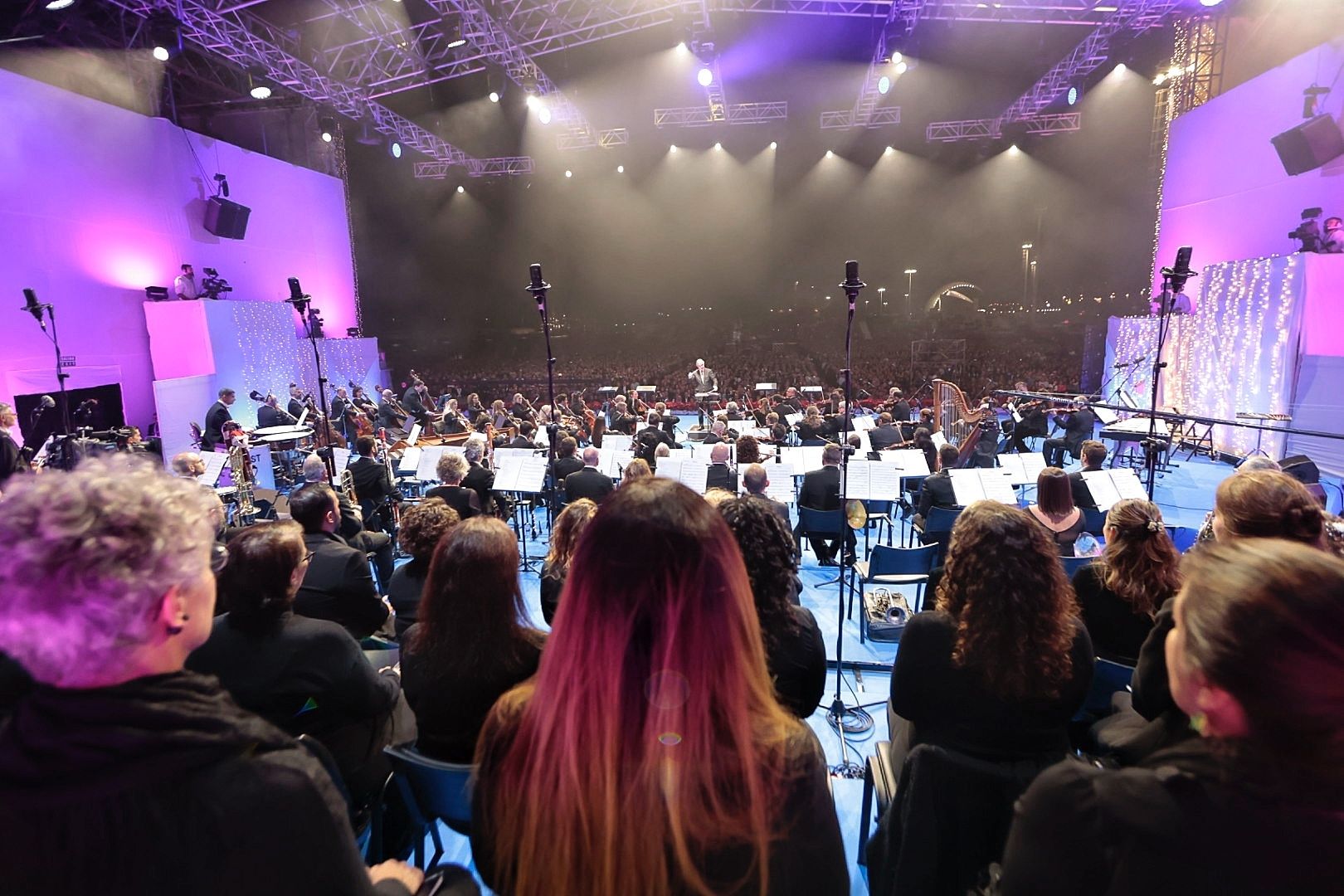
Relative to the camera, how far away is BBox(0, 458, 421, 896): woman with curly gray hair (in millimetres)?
872

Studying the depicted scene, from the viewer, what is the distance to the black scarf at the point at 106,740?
86 cm

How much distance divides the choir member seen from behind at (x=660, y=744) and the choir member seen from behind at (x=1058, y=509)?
13.2 ft

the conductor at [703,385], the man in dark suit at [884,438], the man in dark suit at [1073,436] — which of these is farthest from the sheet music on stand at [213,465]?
the man in dark suit at [1073,436]

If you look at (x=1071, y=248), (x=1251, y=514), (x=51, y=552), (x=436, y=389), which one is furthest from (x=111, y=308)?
(x=1071, y=248)

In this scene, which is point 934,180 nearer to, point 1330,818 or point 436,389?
point 436,389

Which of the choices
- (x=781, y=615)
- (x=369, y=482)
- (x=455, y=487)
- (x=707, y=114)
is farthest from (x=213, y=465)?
(x=707, y=114)

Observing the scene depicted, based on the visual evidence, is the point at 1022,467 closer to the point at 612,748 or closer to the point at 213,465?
the point at 612,748

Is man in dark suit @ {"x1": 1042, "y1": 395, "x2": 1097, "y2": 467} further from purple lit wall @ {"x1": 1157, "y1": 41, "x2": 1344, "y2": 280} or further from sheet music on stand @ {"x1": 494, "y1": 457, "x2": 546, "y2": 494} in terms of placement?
sheet music on stand @ {"x1": 494, "y1": 457, "x2": 546, "y2": 494}

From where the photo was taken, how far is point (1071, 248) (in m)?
20.7

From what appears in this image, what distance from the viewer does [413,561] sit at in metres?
3.45

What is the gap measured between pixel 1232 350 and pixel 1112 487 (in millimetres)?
9191

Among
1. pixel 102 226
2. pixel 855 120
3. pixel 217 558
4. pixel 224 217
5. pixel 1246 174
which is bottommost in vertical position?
pixel 217 558

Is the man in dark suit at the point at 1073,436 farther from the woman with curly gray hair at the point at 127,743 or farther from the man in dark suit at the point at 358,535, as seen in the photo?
the woman with curly gray hair at the point at 127,743

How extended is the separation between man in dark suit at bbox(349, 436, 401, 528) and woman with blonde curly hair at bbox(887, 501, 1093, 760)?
19.6 feet
